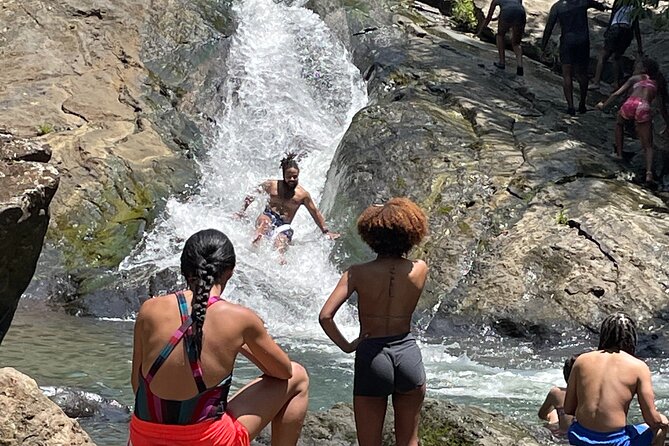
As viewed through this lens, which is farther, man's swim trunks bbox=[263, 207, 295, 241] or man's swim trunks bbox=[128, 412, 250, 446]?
man's swim trunks bbox=[263, 207, 295, 241]

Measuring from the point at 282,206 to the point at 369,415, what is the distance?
24.4 feet

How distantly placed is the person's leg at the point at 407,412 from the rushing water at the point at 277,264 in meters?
2.38

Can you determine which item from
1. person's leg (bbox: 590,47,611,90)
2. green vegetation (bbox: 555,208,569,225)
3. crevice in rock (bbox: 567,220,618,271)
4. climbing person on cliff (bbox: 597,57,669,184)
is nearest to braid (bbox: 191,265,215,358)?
crevice in rock (bbox: 567,220,618,271)

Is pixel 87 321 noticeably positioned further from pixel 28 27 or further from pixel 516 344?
pixel 28 27

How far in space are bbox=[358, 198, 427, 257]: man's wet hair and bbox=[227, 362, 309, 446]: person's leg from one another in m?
0.76

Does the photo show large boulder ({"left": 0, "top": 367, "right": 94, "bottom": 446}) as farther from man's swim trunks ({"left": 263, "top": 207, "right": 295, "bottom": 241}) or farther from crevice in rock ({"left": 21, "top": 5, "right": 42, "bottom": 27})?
crevice in rock ({"left": 21, "top": 5, "right": 42, "bottom": 27})

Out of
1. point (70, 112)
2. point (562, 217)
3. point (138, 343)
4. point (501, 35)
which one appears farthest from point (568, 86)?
point (138, 343)

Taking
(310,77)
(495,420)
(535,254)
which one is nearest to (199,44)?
(310,77)

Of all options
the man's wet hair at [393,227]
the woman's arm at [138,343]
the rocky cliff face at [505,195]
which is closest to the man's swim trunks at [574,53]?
the rocky cliff face at [505,195]

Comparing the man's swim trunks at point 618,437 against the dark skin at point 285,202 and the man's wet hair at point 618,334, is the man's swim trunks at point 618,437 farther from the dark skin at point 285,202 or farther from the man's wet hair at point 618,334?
the dark skin at point 285,202

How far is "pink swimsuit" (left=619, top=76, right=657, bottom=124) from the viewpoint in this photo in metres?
12.6

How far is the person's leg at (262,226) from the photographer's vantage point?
40.4 feet

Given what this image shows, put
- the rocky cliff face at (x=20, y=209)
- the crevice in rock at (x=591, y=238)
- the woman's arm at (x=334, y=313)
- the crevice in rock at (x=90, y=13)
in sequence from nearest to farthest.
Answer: the woman's arm at (x=334, y=313) → the rocky cliff face at (x=20, y=209) → the crevice in rock at (x=591, y=238) → the crevice in rock at (x=90, y=13)

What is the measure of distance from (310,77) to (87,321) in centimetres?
749
